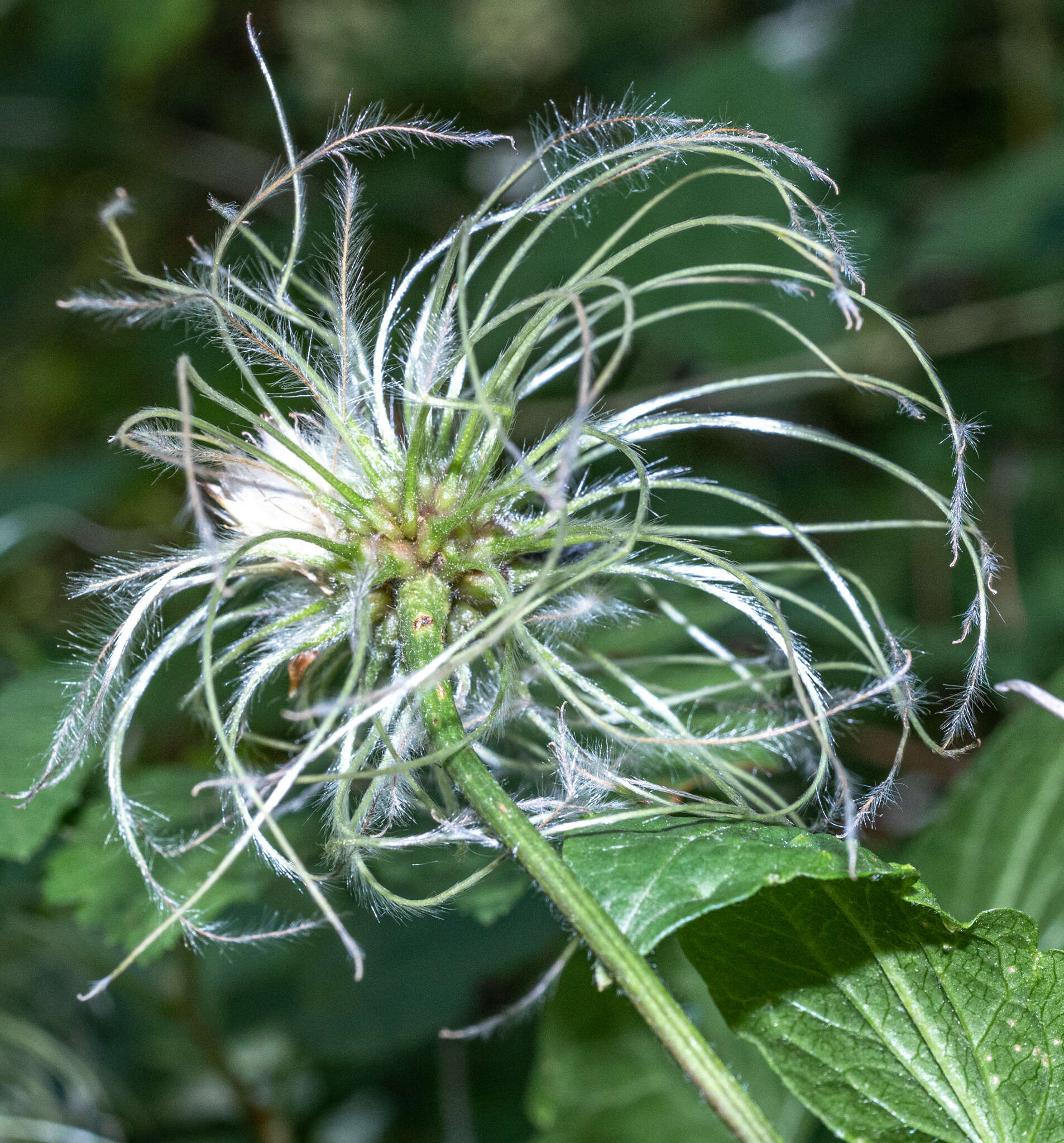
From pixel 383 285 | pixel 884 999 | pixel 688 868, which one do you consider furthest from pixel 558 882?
pixel 383 285

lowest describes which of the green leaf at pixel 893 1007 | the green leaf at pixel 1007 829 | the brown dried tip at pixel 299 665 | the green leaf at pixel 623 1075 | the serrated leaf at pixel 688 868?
the green leaf at pixel 623 1075

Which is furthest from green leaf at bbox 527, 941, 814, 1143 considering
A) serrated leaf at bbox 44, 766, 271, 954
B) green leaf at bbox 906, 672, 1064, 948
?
serrated leaf at bbox 44, 766, 271, 954

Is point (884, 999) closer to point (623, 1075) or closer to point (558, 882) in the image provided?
point (558, 882)

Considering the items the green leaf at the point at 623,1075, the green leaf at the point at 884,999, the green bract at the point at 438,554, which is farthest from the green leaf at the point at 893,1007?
the green leaf at the point at 623,1075

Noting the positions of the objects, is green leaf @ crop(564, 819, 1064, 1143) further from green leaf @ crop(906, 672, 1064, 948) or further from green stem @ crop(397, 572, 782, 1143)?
green leaf @ crop(906, 672, 1064, 948)

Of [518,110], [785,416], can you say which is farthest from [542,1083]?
[518,110]

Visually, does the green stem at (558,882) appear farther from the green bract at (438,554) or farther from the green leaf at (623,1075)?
the green leaf at (623,1075)

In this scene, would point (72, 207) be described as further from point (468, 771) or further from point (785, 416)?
point (468, 771)
